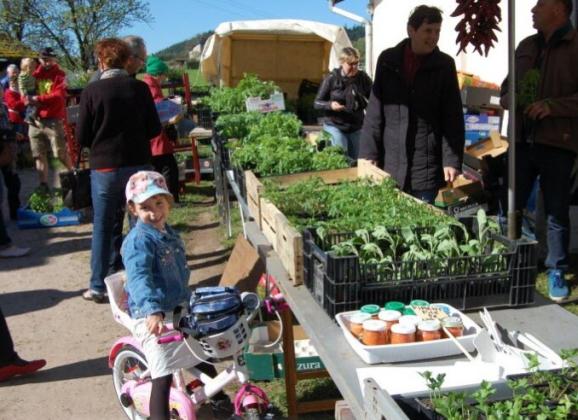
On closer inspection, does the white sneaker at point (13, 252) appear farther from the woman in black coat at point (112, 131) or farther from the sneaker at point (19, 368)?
the sneaker at point (19, 368)

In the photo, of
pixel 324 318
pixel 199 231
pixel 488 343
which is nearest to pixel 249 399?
pixel 324 318

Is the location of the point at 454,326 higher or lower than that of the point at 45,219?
higher

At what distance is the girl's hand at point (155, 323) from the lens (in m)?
2.88

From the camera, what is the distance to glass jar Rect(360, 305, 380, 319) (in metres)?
2.36

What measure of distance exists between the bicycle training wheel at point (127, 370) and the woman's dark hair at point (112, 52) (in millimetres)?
2363

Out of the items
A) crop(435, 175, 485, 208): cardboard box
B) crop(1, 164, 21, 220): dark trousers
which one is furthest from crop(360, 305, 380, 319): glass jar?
crop(1, 164, 21, 220): dark trousers

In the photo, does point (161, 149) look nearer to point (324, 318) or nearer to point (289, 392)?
point (289, 392)

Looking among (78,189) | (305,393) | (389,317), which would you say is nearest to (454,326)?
(389,317)

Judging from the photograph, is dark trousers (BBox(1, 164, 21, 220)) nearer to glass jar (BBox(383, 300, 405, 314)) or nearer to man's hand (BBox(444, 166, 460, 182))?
man's hand (BBox(444, 166, 460, 182))

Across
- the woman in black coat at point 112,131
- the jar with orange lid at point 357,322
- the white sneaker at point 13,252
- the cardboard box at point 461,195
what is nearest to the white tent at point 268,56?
the white sneaker at point 13,252

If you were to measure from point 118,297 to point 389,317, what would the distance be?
1587 mm

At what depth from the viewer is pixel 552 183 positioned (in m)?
4.65

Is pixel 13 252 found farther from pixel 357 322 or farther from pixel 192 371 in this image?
pixel 357 322

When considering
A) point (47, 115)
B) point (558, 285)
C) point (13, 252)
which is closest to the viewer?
point (558, 285)
